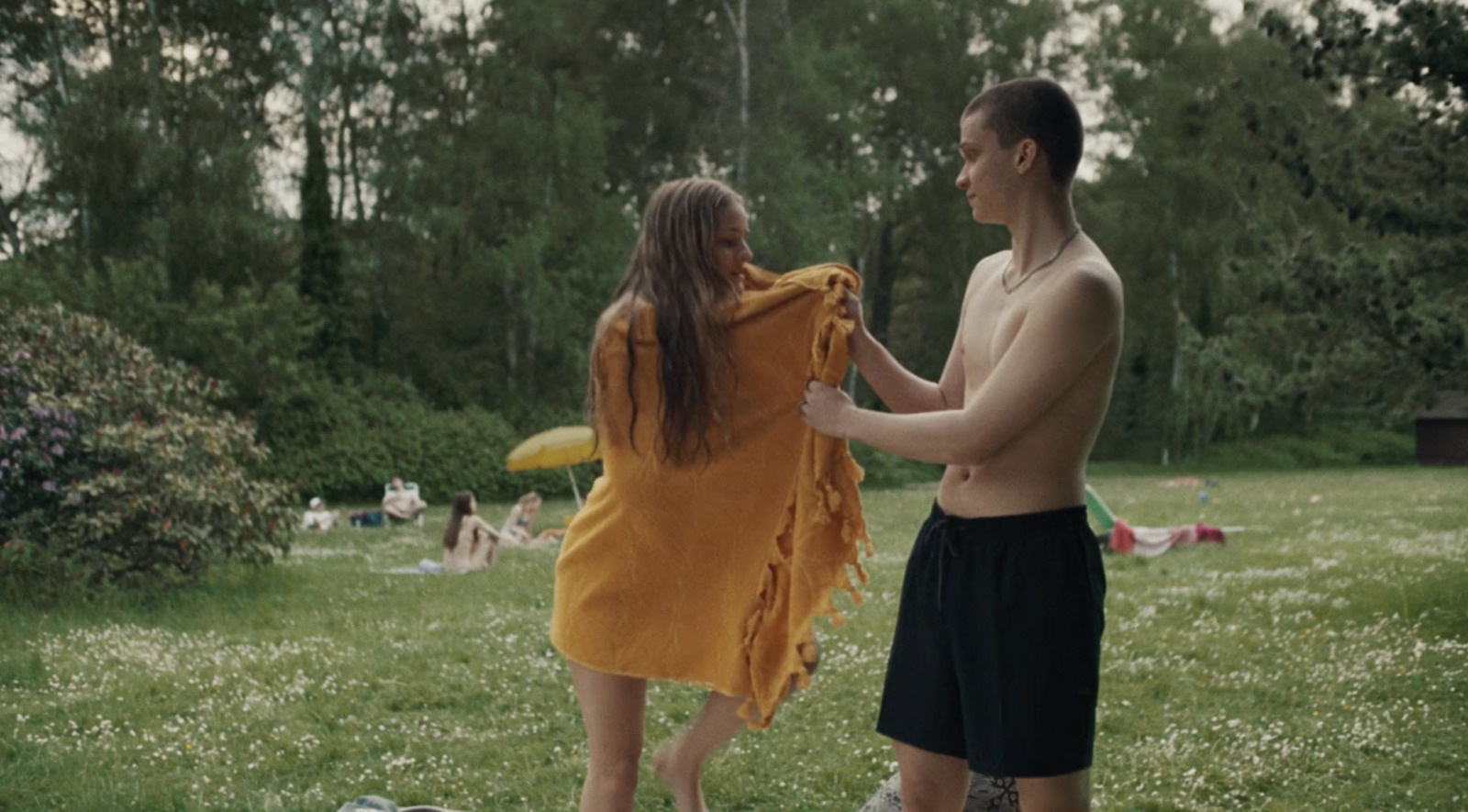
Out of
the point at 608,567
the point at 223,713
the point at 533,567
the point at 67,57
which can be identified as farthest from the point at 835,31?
the point at 608,567

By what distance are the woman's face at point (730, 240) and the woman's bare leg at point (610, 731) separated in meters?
1.11

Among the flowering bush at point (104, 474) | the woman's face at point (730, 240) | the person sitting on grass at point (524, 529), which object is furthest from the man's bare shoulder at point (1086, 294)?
the person sitting on grass at point (524, 529)

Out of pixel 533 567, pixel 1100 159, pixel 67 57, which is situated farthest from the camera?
pixel 1100 159

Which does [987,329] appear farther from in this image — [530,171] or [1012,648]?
[530,171]

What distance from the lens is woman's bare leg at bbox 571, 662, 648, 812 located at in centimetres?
333

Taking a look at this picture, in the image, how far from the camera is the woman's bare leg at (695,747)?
359 centimetres

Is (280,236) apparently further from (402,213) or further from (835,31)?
(835,31)

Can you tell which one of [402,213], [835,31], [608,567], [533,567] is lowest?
[533,567]

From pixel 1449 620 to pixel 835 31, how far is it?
3074 cm

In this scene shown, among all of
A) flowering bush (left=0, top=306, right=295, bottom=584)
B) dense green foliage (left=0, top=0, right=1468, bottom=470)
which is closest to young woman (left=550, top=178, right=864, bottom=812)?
flowering bush (left=0, top=306, right=295, bottom=584)

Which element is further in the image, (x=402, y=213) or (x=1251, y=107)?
(x=402, y=213)

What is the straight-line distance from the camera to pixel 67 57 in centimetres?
2792

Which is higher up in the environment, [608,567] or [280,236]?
→ [280,236]

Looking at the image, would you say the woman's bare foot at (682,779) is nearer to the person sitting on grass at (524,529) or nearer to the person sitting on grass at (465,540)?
the person sitting on grass at (465,540)
